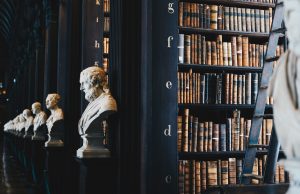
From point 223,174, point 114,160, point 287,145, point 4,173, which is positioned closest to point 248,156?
point 223,174

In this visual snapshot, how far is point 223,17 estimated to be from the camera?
3.60 meters

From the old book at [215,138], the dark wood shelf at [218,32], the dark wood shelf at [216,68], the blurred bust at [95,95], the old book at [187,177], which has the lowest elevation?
the old book at [187,177]

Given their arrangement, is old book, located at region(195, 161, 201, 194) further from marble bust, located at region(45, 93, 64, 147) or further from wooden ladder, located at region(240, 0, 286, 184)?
marble bust, located at region(45, 93, 64, 147)

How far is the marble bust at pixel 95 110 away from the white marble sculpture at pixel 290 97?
1.91 meters

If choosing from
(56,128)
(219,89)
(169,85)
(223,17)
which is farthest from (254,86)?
(56,128)

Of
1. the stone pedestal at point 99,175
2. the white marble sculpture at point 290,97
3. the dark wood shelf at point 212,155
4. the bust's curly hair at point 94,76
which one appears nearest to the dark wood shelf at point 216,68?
the dark wood shelf at point 212,155

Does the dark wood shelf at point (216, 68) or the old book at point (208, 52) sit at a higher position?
the old book at point (208, 52)

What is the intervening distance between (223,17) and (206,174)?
1.30 m

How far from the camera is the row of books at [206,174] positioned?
10.7ft

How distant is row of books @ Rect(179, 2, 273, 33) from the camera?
3.47m

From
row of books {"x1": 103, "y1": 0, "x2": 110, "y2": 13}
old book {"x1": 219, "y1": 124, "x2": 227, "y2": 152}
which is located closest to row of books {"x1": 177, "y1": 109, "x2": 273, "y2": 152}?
old book {"x1": 219, "y1": 124, "x2": 227, "y2": 152}

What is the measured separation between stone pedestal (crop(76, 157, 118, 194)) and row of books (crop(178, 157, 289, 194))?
66cm

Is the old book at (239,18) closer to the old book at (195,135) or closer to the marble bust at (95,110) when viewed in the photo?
the old book at (195,135)

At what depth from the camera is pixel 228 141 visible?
3.47 m
